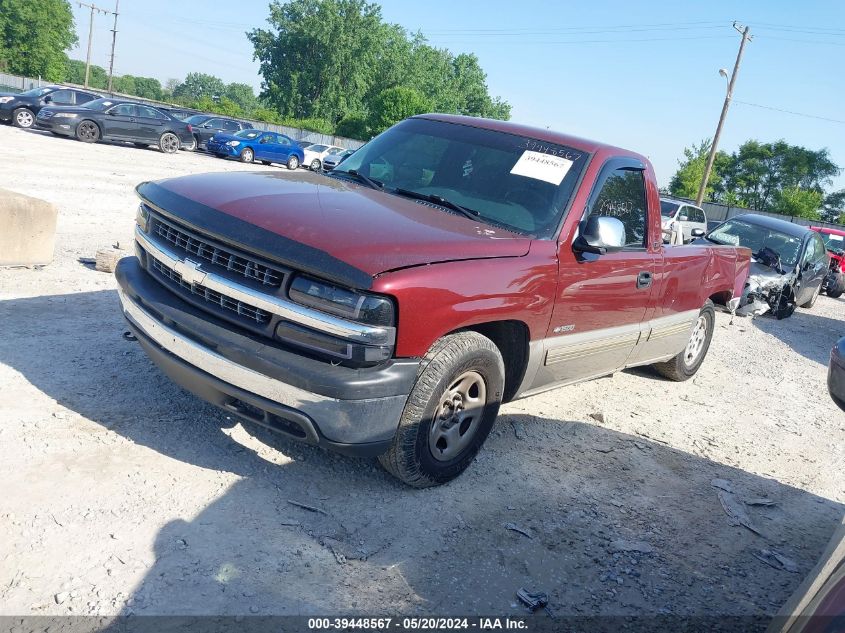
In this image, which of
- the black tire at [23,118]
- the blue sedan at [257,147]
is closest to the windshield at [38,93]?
the black tire at [23,118]

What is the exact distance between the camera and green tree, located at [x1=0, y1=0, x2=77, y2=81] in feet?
251

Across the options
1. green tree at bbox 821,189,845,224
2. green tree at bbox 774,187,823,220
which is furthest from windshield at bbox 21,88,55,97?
green tree at bbox 821,189,845,224

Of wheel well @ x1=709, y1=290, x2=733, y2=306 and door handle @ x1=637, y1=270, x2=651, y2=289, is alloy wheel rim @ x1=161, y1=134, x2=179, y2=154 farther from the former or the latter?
door handle @ x1=637, y1=270, x2=651, y2=289

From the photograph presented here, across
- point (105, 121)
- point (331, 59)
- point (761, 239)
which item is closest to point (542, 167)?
point (761, 239)

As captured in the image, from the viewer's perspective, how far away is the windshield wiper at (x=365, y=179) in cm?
459

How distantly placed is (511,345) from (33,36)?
8992 cm

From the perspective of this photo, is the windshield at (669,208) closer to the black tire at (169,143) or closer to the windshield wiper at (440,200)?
the black tire at (169,143)

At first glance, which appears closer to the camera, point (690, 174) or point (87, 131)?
point (87, 131)

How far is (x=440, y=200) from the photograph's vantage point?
14.4 ft

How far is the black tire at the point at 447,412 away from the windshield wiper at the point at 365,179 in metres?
1.35

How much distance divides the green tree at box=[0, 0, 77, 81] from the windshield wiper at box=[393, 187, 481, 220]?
85.3 meters

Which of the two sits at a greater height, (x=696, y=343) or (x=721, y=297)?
(x=721, y=297)

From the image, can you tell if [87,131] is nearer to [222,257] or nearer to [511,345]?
[222,257]

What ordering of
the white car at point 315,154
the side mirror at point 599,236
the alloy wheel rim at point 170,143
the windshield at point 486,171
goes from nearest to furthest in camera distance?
the side mirror at point 599,236, the windshield at point 486,171, the alloy wheel rim at point 170,143, the white car at point 315,154
